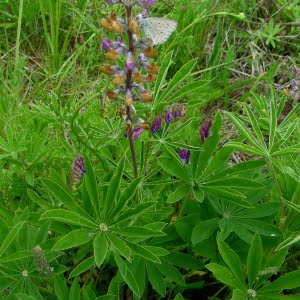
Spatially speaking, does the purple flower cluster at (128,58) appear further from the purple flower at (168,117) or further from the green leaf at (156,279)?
the green leaf at (156,279)

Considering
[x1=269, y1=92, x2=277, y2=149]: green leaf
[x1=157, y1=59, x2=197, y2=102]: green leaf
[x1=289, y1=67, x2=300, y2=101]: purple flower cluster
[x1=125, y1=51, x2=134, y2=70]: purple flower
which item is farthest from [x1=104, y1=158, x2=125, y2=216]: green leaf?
[x1=289, y1=67, x2=300, y2=101]: purple flower cluster

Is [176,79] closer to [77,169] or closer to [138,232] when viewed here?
[77,169]

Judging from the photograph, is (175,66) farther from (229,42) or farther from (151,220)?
(151,220)

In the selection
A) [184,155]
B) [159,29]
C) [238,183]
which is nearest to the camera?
[159,29]

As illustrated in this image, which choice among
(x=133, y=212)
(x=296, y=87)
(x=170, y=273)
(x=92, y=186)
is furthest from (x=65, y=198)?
(x=296, y=87)

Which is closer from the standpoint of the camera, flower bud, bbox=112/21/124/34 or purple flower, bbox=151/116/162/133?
flower bud, bbox=112/21/124/34

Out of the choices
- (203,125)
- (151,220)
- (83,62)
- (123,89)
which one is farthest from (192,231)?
(83,62)

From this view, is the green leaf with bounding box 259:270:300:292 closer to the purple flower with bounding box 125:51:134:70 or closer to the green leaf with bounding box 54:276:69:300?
the green leaf with bounding box 54:276:69:300
